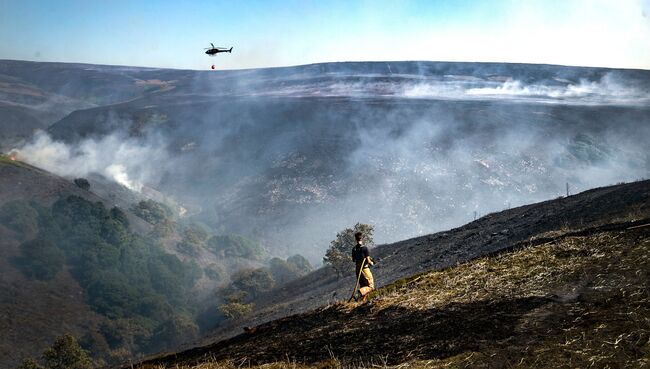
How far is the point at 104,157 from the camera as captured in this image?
6732 inches

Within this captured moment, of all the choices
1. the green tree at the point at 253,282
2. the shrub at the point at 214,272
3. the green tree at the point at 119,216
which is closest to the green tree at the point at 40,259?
the green tree at the point at 119,216

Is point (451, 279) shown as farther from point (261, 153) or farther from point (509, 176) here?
point (261, 153)

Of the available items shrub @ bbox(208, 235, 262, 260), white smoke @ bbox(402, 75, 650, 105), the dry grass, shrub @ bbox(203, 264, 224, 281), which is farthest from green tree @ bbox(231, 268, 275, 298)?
white smoke @ bbox(402, 75, 650, 105)

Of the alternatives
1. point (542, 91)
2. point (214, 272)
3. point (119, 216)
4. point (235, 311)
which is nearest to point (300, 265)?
point (214, 272)

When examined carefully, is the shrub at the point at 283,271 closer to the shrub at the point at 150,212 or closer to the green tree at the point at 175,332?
the green tree at the point at 175,332

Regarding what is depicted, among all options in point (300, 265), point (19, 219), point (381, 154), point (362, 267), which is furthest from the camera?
point (381, 154)

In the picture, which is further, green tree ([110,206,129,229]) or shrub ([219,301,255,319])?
green tree ([110,206,129,229])

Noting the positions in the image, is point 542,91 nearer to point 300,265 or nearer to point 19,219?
point 300,265

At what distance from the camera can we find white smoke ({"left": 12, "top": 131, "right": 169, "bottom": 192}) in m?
159

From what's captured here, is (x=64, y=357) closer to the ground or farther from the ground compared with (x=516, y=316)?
closer to the ground

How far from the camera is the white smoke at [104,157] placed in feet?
521

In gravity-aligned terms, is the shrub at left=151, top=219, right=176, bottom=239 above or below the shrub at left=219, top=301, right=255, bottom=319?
above

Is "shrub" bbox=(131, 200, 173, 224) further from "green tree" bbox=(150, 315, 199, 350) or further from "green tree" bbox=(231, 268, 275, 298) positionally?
"green tree" bbox=(150, 315, 199, 350)

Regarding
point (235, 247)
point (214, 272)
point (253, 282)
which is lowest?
point (214, 272)
